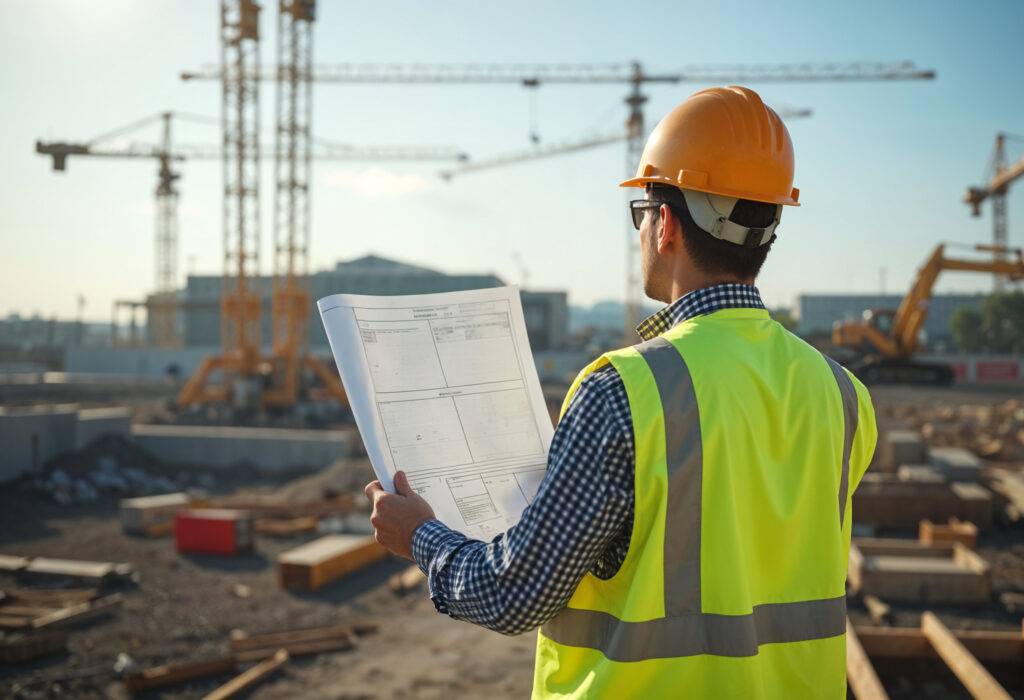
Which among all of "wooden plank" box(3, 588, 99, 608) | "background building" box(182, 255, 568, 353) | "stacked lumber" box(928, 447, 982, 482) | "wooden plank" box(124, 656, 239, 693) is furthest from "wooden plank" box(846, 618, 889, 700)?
"background building" box(182, 255, 568, 353)

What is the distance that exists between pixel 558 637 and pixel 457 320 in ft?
2.29

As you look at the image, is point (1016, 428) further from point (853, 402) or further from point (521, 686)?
point (853, 402)

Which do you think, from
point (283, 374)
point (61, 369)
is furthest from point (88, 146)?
point (283, 374)

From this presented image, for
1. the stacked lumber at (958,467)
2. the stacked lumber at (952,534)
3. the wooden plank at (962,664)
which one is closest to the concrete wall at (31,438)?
the stacked lumber at (952,534)

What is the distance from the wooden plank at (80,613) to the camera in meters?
7.18

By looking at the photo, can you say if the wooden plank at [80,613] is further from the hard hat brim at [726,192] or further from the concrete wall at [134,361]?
the concrete wall at [134,361]

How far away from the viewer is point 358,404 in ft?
5.17

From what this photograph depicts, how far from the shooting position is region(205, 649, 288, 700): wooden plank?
5.77 metres

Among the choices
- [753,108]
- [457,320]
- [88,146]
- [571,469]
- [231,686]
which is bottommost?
[231,686]

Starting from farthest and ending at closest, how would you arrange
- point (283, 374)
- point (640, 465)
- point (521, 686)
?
point (283, 374) → point (521, 686) → point (640, 465)

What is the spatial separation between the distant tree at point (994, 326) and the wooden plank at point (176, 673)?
5379 cm

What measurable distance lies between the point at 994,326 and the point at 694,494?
57.8 m

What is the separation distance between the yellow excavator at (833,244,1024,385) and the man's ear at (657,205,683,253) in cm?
2364

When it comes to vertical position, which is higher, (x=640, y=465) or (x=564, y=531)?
(x=640, y=465)
